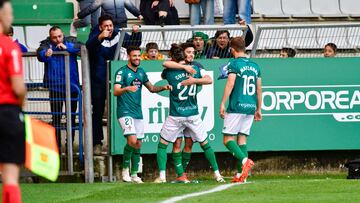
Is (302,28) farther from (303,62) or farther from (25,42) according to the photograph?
(25,42)

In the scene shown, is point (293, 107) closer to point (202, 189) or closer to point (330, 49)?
point (330, 49)

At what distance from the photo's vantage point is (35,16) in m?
22.9

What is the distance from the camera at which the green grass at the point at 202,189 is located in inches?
511

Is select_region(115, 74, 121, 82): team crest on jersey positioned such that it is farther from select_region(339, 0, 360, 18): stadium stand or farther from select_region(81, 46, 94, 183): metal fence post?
select_region(339, 0, 360, 18): stadium stand

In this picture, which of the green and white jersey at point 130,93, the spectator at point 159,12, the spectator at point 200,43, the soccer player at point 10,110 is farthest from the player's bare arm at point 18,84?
the spectator at point 159,12

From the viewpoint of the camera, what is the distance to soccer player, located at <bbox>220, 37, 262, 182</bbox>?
54.0 feet

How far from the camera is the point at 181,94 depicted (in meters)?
16.8

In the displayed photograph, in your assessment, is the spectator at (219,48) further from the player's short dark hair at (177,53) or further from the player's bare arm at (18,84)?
the player's bare arm at (18,84)

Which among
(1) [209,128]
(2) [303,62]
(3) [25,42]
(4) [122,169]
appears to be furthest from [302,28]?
(3) [25,42]

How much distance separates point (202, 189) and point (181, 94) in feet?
8.22

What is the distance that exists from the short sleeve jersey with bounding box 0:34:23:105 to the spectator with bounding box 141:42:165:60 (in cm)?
909

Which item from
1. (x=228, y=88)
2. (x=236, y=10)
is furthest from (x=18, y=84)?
(x=236, y=10)

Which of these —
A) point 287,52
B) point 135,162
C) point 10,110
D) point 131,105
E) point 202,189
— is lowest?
point 135,162

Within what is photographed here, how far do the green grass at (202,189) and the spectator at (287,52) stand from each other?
3899mm
